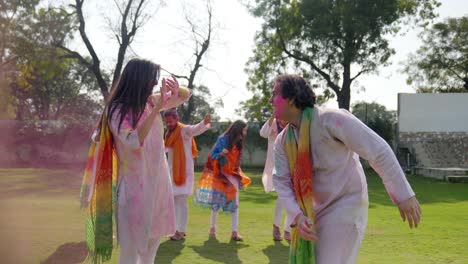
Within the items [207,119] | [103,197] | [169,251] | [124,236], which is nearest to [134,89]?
[103,197]

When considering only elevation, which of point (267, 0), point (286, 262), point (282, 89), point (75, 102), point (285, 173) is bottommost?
point (286, 262)

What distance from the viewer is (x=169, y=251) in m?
7.41

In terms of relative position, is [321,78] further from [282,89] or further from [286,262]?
[282,89]

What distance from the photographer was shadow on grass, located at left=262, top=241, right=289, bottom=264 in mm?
6910

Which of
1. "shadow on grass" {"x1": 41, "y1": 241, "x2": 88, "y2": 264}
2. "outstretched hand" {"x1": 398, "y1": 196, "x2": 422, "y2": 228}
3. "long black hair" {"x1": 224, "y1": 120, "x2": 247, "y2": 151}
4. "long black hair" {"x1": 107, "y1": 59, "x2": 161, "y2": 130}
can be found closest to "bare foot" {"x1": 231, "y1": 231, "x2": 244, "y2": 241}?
"long black hair" {"x1": 224, "y1": 120, "x2": 247, "y2": 151}

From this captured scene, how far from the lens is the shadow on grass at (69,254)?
660 centimetres

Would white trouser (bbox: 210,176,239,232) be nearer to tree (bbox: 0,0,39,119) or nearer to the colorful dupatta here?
the colorful dupatta

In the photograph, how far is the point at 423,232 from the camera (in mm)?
9242

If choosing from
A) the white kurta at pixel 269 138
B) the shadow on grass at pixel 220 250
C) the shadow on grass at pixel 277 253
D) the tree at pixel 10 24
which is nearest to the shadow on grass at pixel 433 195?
the white kurta at pixel 269 138

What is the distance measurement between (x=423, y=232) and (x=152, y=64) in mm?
6660

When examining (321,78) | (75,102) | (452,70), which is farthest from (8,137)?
(452,70)

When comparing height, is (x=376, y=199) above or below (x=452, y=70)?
below

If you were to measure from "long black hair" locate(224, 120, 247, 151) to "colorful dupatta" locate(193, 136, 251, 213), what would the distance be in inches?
2.7

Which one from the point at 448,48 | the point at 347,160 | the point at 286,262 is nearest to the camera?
the point at 347,160
